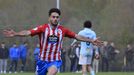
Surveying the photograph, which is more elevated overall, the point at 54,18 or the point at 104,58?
the point at 54,18

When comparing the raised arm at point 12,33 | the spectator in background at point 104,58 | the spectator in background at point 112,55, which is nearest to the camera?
the raised arm at point 12,33

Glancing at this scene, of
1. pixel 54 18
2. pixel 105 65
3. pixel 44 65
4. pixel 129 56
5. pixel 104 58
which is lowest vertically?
pixel 105 65

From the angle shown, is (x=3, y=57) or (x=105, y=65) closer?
(x=3, y=57)

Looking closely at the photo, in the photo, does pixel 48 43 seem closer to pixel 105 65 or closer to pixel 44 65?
pixel 44 65

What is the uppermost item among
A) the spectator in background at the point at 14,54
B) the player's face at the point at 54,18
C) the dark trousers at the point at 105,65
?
the player's face at the point at 54,18

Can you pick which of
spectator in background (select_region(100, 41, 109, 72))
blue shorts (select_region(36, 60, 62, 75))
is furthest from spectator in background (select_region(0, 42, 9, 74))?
blue shorts (select_region(36, 60, 62, 75))

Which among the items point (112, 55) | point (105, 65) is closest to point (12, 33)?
point (112, 55)

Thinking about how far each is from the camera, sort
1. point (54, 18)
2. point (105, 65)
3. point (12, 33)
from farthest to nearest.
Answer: point (105, 65) → point (54, 18) → point (12, 33)

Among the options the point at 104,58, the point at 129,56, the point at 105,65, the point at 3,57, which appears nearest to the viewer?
the point at 3,57

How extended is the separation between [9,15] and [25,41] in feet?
47.2

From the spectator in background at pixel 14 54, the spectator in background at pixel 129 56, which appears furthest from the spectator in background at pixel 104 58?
the spectator in background at pixel 14 54

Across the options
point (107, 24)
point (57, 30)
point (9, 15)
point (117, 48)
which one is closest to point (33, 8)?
point (9, 15)

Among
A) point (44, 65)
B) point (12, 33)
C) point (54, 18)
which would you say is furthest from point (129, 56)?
point (12, 33)

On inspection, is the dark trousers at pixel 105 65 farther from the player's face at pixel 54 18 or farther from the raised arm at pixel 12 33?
the raised arm at pixel 12 33
